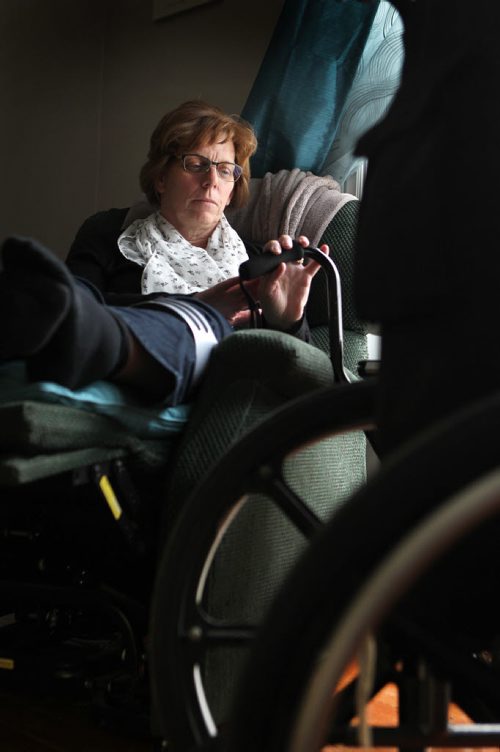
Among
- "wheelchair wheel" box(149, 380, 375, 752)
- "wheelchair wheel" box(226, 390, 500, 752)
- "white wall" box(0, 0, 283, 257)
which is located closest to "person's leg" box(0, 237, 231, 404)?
"wheelchair wheel" box(149, 380, 375, 752)

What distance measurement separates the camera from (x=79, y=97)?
2686 millimetres

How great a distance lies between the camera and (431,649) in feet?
1.64

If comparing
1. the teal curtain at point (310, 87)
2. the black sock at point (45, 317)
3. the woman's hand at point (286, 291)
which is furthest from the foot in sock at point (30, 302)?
the teal curtain at point (310, 87)

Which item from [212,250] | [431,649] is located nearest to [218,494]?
[431,649]

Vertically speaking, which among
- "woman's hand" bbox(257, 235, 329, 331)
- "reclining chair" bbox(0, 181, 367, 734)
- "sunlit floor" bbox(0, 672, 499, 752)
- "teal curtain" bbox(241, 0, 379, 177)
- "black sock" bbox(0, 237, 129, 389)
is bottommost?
"sunlit floor" bbox(0, 672, 499, 752)

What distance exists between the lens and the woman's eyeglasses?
1.64 metres

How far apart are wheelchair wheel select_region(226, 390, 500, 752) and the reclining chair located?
46 cm

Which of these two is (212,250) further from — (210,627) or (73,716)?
(210,627)

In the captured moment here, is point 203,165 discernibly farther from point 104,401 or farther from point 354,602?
point 354,602

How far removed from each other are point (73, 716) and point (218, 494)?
86cm

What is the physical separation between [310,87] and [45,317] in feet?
4.42

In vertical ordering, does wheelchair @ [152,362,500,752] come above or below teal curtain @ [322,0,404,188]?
below

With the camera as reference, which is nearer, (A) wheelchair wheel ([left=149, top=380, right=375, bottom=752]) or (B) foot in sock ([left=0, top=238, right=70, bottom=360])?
(A) wheelchair wheel ([left=149, top=380, right=375, bottom=752])

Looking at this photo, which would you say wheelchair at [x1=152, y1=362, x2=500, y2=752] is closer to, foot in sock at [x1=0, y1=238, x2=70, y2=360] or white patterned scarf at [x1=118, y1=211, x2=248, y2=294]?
foot in sock at [x1=0, y1=238, x2=70, y2=360]
